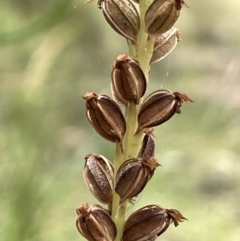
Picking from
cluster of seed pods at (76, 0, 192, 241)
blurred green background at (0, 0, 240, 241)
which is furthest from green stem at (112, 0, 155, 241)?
blurred green background at (0, 0, 240, 241)

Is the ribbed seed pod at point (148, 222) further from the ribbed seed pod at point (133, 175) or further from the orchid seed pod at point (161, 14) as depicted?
the orchid seed pod at point (161, 14)

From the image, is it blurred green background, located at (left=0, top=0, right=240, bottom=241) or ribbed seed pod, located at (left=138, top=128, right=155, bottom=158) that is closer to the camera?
ribbed seed pod, located at (left=138, top=128, right=155, bottom=158)

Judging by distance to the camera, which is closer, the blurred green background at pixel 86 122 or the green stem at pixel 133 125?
the green stem at pixel 133 125

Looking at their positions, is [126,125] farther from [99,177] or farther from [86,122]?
[86,122]

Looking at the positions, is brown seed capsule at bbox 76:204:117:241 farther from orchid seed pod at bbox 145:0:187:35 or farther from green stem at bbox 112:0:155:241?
orchid seed pod at bbox 145:0:187:35

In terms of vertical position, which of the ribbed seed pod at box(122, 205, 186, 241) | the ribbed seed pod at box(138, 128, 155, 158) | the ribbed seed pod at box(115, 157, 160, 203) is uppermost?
the ribbed seed pod at box(138, 128, 155, 158)

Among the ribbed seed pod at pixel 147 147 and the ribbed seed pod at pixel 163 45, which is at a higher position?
the ribbed seed pod at pixel 163 45

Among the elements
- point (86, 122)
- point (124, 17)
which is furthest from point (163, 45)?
point (86, 122)

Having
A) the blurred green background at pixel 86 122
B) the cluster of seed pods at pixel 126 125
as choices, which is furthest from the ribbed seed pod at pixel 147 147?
the blurred green background at pixel 86 122

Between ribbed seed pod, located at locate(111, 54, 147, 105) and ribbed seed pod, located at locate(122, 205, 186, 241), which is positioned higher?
ribbed seed pod, located at locate(111, 54, 147, 105)
